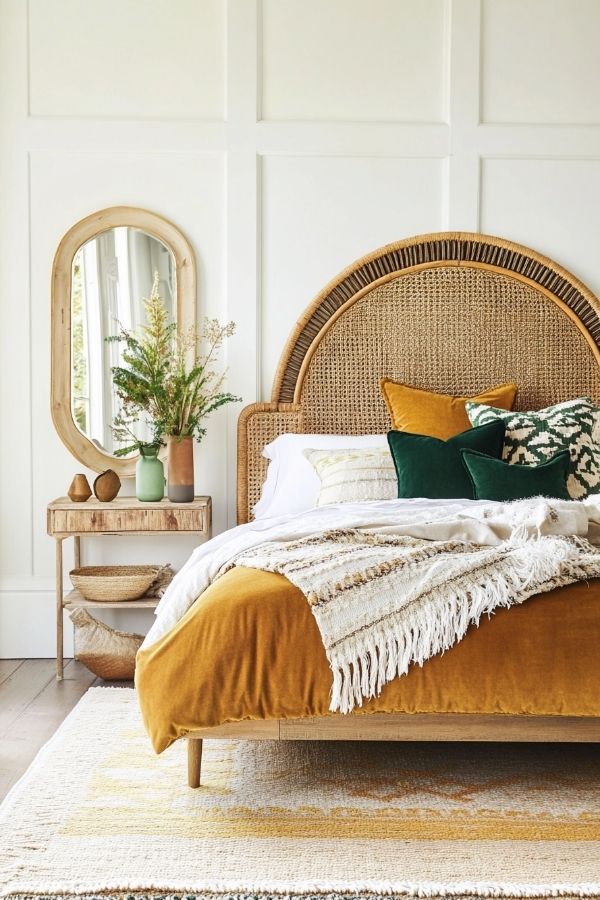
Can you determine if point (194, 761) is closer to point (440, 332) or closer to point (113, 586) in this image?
point (113, 586)

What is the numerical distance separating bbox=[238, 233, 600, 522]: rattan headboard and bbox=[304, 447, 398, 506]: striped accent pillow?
54 centimetres

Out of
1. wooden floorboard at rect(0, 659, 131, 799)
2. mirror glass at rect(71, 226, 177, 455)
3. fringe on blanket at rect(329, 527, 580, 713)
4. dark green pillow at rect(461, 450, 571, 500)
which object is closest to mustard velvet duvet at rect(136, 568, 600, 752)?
fringe on blanket at rect(329, 527, 580, 713)

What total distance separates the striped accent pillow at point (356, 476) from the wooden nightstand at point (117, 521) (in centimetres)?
52

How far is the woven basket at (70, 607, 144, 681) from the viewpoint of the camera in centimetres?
366

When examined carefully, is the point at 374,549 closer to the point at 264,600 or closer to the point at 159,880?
the point at 264,600

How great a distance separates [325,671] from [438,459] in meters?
1.42

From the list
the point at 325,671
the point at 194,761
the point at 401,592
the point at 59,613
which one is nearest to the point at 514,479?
the point at 401,592

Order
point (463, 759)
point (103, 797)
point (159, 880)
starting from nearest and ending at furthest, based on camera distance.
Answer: point (159, 880) < point (103, 797) < point (463, 759)

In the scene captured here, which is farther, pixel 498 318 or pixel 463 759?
pixel 498 318

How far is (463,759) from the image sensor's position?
8.70 feet

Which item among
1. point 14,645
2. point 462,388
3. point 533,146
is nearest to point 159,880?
point 14,645

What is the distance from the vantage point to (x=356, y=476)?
11.7ft

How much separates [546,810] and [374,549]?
754 mm

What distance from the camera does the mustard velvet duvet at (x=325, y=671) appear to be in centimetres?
218
